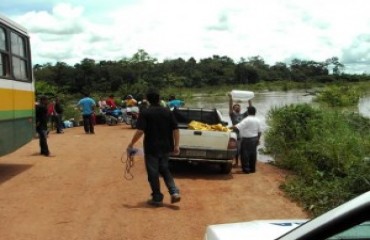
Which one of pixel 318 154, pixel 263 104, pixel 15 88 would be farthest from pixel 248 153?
pixel 263 104

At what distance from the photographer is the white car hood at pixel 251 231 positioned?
3.17m

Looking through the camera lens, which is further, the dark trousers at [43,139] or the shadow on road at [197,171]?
the dark trousers at [43,139]

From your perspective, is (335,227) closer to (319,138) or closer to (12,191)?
(12,191)

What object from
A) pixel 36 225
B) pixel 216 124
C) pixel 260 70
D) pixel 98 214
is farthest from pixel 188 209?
pixel 260 70

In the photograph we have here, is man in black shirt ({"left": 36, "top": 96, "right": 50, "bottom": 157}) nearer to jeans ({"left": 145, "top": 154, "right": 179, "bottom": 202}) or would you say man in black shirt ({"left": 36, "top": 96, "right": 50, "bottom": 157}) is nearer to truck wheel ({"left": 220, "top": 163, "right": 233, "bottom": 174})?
truck wheel ({"left": 220, "top": 163, "right": 233, "bottom": 174})

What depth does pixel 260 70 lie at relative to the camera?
366ft

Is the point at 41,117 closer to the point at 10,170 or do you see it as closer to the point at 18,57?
the point at 10,170

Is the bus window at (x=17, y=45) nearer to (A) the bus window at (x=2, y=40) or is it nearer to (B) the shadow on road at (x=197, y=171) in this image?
(A) the bus window at (x=2, y=40)

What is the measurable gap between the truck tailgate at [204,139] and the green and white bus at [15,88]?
3.55m

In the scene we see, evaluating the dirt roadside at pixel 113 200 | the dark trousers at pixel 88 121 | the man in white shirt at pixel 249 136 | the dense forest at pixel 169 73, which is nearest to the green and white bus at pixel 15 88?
the dirt roadside at pixel 113 200

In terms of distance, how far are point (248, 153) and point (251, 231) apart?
9.62m

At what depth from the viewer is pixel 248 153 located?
1288cm

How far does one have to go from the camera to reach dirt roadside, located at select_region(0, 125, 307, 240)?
7.59 metres

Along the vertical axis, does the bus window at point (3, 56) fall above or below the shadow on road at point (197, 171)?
above
